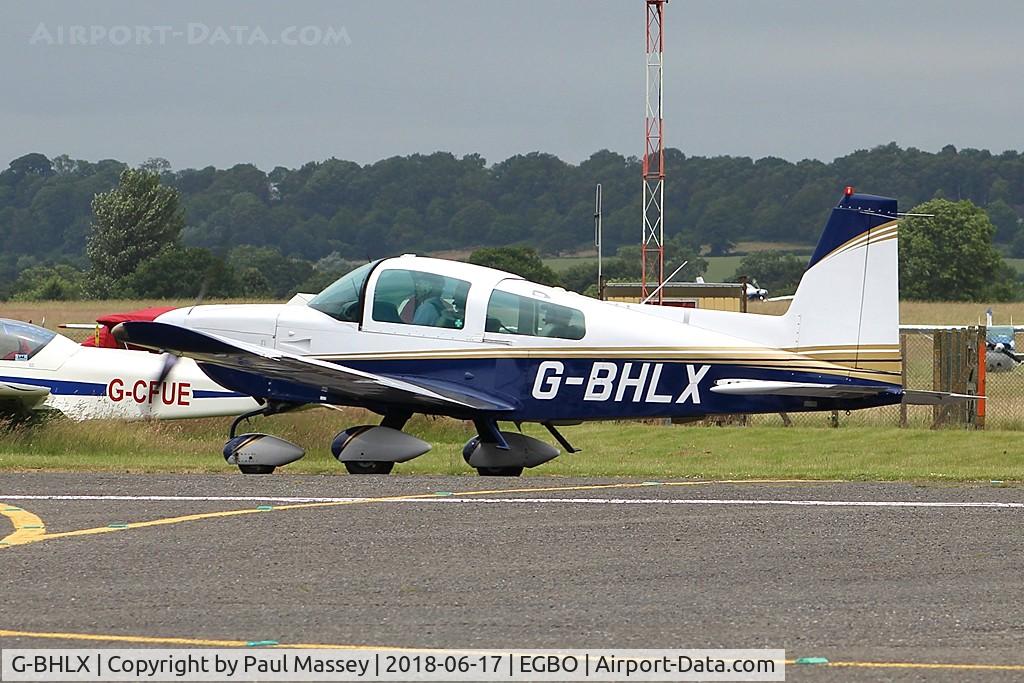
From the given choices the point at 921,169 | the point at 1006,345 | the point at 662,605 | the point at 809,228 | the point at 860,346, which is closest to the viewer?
the point at 662,605

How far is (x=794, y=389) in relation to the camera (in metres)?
14.2

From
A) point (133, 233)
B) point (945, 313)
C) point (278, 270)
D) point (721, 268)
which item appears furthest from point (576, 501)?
point (721, 268)

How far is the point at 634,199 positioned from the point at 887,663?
475 ft

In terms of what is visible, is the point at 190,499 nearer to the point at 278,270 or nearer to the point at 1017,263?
the point at 278,270

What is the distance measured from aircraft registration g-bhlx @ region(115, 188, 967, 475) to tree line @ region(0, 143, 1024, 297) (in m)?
93.5

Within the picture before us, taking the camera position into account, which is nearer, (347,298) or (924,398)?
(924,398)

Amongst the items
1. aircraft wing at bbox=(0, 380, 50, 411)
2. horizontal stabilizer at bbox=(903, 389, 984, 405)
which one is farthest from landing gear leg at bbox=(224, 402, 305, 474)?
horizontal stabilizer at bbox=(903, 389, 984, 405)

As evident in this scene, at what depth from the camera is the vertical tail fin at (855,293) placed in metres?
14.5

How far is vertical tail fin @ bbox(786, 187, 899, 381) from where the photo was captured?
47.6ft

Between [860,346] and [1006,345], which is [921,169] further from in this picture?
[860,346]

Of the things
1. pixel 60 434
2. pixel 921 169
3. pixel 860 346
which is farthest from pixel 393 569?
pixel 921 169

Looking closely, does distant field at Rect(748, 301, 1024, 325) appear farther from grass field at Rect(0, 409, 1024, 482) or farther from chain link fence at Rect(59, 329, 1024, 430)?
grass field at Rect(0, 409, 1024, 482)

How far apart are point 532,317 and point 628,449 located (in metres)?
8.33

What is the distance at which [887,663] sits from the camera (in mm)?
6367
